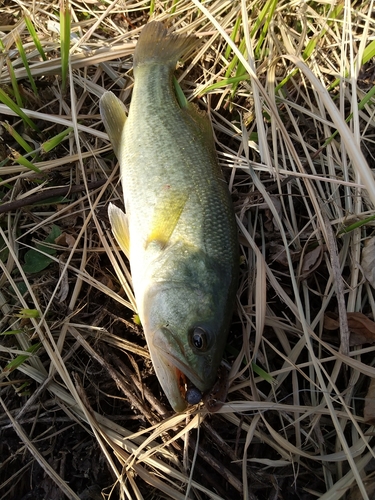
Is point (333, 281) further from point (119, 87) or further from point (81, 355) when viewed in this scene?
point (119, 87)

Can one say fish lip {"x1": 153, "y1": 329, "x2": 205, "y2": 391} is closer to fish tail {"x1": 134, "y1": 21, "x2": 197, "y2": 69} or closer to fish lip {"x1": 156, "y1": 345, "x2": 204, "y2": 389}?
fish lip {"x1": 156, "y1": 345, "x2": 204, "y2": 389}

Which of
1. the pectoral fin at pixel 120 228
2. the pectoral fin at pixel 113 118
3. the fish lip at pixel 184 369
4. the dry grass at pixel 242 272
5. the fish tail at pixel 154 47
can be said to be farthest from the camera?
the fish tail at pixel 154 47

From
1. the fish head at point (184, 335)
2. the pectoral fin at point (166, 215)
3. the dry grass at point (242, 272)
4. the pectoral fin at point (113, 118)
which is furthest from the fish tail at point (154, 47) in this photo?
the fish head at point (184, 335)

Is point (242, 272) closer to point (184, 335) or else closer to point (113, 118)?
point (184, 335)

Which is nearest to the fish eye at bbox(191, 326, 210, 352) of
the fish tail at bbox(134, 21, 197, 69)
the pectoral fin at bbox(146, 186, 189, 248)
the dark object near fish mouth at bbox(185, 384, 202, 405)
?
the dark object near fish mouth at bbox(185, 384, 202, 405)

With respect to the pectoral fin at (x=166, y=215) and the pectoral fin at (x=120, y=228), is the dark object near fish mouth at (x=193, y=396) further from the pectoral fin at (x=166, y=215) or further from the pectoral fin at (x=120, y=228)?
the pectoral fin at (x=120, y=228)
